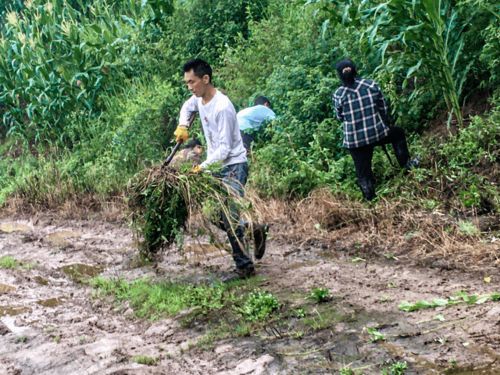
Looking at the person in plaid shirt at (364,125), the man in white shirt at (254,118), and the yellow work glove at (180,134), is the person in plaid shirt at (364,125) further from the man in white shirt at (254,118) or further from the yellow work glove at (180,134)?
the yellow work glove at (180,134)

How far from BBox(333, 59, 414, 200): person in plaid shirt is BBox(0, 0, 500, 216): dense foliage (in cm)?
25

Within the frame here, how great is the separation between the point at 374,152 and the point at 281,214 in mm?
1494

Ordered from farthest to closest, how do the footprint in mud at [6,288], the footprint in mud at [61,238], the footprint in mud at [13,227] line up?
the footprint in mud at [13,227] < the footprint in mud at [61,238] < the footprint in mud at [6,288]

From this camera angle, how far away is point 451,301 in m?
4.38

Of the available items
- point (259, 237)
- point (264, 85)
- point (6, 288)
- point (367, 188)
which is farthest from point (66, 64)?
point (259, 237)

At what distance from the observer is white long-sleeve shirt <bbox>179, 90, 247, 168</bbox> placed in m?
5.52

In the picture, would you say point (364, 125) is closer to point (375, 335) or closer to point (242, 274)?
point (242, 274)

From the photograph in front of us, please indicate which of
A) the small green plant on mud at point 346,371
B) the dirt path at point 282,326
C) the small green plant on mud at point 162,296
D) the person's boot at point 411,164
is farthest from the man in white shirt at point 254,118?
the small green plant on mud at point 346,371

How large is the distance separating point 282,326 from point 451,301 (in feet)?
3.88

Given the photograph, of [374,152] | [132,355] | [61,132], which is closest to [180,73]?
[61,132]

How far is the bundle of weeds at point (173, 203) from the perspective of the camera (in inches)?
214

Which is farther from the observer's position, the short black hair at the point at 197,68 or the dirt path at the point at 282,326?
the short black hair at the point at 197,68

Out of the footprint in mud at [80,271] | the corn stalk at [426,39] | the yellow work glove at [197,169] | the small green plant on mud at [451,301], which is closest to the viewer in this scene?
the small green plant on mud at [451,301]

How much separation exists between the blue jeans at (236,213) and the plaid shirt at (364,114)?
194cm
